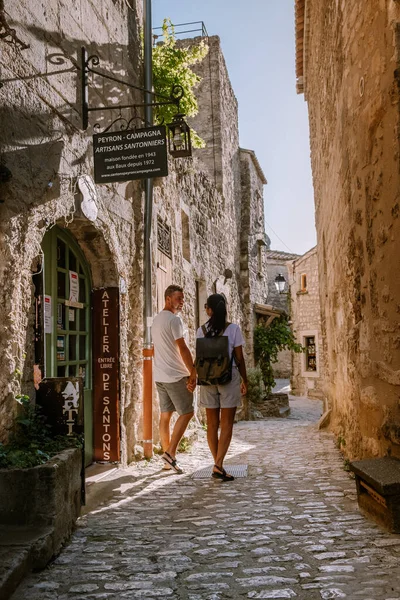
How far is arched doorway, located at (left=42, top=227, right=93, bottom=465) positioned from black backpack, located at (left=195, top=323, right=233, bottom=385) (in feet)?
3.19

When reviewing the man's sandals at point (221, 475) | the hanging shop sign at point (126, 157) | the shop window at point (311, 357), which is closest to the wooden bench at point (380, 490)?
the man's sandals at point (221, 475)

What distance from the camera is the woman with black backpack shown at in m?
A: 4.56

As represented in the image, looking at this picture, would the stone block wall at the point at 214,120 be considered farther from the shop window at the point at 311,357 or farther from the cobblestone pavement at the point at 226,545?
the cobblestone pavement at the point at 226,545

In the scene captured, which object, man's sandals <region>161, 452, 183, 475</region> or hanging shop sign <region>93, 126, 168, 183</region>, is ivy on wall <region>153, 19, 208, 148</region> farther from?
man's sandals <region>161, 452, 183, 475</region>

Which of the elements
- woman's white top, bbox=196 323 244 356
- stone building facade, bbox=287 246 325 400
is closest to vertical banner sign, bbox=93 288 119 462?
woman's white top, bbox=196 323 244 356

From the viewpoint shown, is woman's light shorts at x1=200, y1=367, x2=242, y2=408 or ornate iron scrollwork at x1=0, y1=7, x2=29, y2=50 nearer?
ornate iron scrollwork at x1=0, y1=7, x2=29, y2=50

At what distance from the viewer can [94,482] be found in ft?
14.2

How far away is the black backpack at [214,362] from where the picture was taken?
14.9ft

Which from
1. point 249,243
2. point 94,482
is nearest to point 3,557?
point 94,482

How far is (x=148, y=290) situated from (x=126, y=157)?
1652mm

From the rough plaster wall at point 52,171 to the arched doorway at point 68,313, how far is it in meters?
0.14

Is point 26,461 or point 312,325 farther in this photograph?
point 312,325

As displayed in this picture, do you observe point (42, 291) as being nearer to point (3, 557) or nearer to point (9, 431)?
point (9, 431)

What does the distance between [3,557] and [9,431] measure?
913mm
